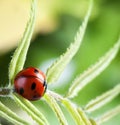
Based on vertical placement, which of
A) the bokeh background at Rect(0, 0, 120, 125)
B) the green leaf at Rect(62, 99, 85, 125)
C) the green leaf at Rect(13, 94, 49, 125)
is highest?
the green leaf at Rect(13, 94, 49, 125)

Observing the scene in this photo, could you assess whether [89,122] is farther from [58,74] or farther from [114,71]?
[114,71]

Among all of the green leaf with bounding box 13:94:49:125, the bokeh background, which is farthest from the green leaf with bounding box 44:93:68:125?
the bokeh background

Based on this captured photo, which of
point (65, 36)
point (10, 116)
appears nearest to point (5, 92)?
point (10, 116)

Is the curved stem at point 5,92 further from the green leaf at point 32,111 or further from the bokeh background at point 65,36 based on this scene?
the bokeh background at point 65,36

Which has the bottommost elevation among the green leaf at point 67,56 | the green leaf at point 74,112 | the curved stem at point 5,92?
the green leaf at point 74,112

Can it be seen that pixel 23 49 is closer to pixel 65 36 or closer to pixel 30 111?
pixel 30 111

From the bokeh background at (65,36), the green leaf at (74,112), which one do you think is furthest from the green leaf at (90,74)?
the bokeh background at (65,36)

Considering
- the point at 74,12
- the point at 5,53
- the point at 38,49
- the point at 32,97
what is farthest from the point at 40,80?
the point at 74,12

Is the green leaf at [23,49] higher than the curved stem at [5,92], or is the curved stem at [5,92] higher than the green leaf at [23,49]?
the green leaf at [23,49]

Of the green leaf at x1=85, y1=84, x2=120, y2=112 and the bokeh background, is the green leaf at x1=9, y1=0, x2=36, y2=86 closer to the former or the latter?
the green leaf at x1=85, y1=84, x2=120, y2=112
